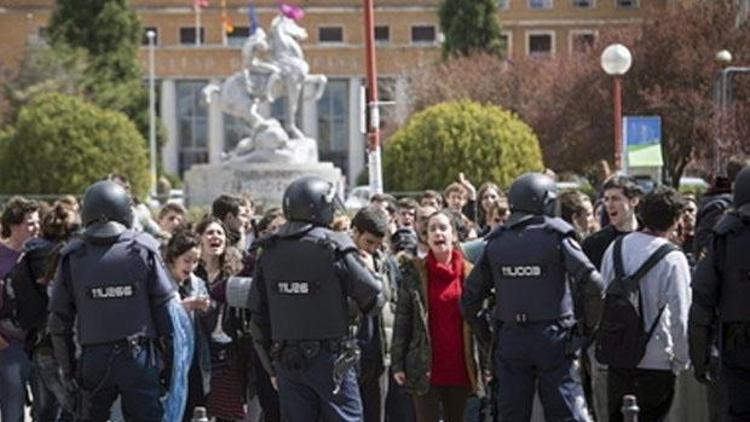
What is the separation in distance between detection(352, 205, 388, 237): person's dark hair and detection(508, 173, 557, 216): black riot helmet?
1.36 meters

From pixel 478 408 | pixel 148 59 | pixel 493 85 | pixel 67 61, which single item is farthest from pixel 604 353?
pixel 148 59

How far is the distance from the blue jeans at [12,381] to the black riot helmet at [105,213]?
225 cm

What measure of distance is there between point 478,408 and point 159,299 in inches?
133

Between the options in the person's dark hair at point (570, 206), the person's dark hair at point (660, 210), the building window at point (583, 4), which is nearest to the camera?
the person's dark hair at point (660, 210)

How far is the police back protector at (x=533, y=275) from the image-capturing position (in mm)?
10859

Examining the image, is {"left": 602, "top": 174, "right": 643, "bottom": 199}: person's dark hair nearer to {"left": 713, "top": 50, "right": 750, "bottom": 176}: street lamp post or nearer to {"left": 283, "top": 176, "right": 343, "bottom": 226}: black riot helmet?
{"left": 283, "top": 176, "right": 343, "bottom": 226}: black riot helmet

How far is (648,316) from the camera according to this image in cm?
1134

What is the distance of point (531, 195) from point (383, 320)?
6.31ft

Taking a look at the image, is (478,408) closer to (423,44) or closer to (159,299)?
(159,299)

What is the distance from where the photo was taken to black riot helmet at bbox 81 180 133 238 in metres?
10.8

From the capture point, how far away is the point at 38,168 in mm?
55500

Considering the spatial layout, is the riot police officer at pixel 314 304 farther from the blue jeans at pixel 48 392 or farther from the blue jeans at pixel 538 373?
the blue jeans at pixel 48 392

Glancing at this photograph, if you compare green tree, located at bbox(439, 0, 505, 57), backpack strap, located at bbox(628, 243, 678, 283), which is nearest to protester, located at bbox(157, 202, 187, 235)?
backpack strap, located at bbox(628, 243, 678, 283)

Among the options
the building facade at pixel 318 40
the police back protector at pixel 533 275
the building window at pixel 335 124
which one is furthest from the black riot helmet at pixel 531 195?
the building window at pixel 335 124
